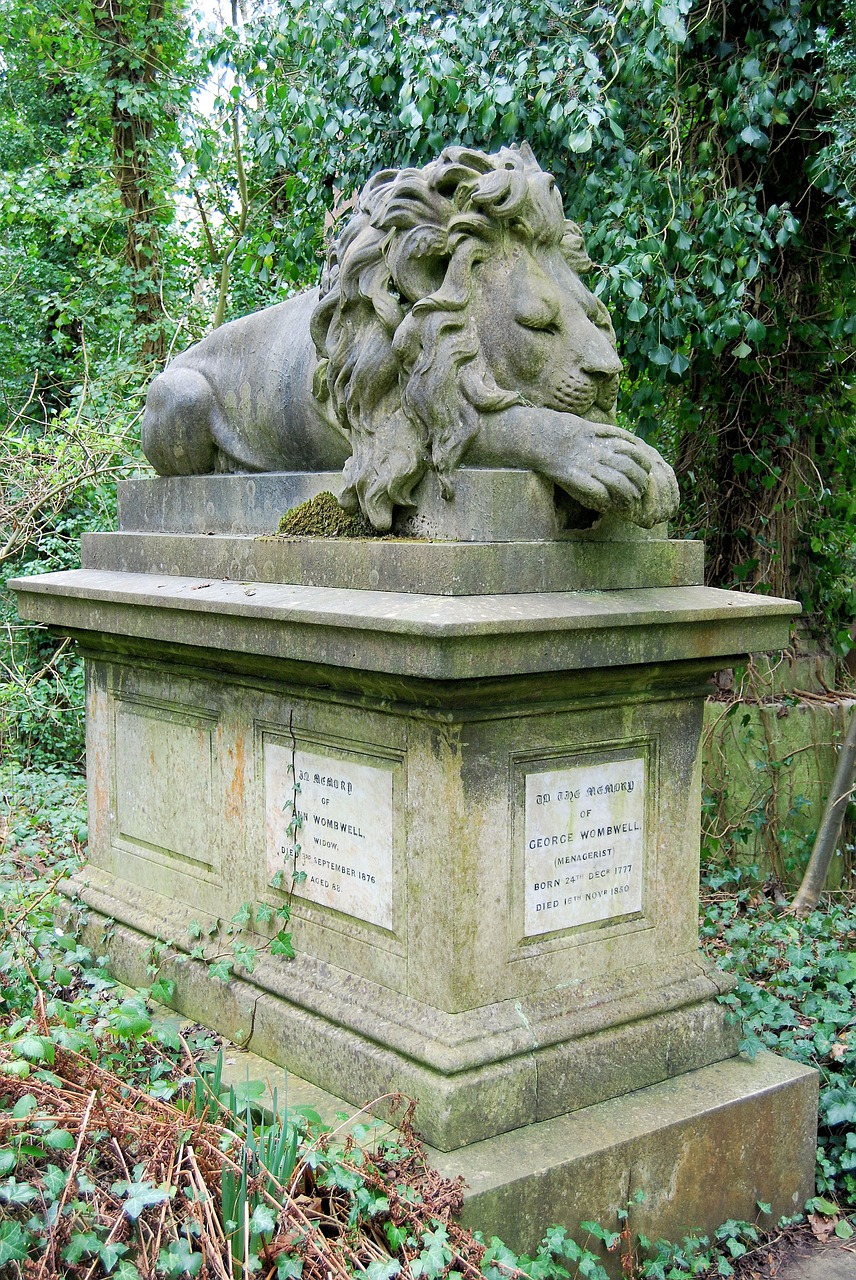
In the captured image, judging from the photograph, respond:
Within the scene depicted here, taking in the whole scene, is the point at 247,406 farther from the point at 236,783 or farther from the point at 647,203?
the point at 647,203

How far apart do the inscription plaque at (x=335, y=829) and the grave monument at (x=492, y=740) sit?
0.04 ft

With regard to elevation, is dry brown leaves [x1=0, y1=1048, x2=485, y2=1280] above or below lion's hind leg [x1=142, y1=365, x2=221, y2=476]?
below

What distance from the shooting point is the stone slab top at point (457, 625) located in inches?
107

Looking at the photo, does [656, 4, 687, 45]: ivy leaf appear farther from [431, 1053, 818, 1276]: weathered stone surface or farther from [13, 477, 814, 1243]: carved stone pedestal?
[431, 1053, 818, 1276]: weathered stone surface

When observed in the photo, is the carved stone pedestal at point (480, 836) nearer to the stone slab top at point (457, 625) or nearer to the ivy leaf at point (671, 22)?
the stone slab top at point (457, 625)

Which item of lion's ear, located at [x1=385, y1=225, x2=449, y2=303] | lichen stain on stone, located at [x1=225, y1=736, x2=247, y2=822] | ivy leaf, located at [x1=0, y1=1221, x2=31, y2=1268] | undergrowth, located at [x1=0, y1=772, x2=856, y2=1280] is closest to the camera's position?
ivy leaf, located at [x1=0, y1=1221, x2=31, y2=1268]

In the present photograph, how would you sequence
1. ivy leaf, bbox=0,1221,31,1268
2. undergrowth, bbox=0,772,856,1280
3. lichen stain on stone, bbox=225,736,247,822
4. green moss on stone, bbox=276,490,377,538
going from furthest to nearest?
lichen stain on stone, bbox=225,736,247,822 → green moss on stone, bbox=276,490,377,538 → undergrowth, bbox=0,772,856,1280 → ivy leaf, bbox=0,1221,31,1268

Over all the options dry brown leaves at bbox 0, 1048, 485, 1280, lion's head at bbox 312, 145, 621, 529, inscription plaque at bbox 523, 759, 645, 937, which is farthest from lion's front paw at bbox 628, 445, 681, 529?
dry brown leaves at bbox 0, 1048, 485, 1280

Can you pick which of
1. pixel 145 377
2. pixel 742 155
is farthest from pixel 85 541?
pixel 145 377

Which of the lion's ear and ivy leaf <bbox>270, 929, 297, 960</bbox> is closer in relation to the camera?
the lion's ear

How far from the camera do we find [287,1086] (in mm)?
3203

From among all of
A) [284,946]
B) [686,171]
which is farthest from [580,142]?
[284,946]

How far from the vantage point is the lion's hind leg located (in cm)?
430

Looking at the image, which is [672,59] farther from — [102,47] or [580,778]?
[102,47]
